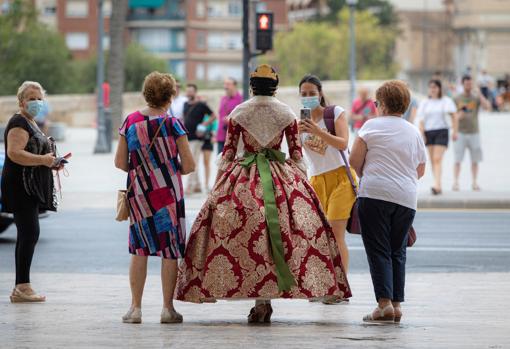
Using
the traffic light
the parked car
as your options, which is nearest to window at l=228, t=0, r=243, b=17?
the traffic light

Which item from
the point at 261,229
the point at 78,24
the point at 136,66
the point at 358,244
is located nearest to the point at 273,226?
the point at 261,229

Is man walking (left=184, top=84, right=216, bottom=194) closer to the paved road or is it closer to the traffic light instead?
the traffic light

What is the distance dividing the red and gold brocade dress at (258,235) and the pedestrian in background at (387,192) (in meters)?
0.30

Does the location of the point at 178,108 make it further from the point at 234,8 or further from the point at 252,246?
the point at 234,8

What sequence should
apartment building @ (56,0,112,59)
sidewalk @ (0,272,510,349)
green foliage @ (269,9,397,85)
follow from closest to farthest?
1. sidewalk @ (0,272,510,349)
2. green foliage @ (269,9,397,85)
3. apartment building @ (56,0,112,59)

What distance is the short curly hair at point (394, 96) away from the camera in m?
10.1

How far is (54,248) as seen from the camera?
16250 millimetres

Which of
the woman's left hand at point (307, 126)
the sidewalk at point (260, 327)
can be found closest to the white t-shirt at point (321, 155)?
the woman's left hand at point (307, 126)

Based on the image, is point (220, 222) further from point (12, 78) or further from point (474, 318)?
point (12, 78)

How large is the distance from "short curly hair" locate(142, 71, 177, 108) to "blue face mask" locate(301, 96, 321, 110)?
1499mm

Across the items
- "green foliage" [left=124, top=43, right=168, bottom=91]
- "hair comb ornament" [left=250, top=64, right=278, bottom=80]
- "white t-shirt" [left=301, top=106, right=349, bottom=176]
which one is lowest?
"green foliage" [left=124, top=43, right=168, bottom=91]

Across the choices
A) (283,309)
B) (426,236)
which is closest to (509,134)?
(426,236)

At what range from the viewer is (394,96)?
10.1m

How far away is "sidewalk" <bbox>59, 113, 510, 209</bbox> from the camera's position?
71.9 ft
